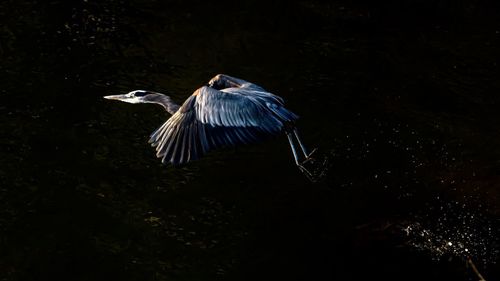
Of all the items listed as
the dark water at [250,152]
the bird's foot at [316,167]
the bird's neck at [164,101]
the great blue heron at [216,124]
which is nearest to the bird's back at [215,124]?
the great blue heron at [216,124]

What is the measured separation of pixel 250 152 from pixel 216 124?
9.15 feet

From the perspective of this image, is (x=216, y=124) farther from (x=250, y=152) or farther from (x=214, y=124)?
(x=250, y=152)

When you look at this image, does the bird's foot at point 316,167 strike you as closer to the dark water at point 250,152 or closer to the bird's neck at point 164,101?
the dark water at point 250,152

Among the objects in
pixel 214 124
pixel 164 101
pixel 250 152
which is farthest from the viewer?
pixel 250 152

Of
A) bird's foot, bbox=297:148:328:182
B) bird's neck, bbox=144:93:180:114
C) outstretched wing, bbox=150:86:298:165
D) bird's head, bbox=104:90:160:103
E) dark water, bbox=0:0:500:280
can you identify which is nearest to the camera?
outstretched wing, bbox=150:86:298:165

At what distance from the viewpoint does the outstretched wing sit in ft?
17.9

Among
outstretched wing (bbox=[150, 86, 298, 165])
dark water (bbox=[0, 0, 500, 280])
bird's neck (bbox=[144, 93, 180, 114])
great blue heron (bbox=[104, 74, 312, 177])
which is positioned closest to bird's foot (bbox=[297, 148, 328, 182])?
dark water (bbox=[0, 0, 500, 280])

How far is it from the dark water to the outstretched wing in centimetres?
132

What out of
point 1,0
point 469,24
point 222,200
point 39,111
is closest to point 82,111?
point 39,111

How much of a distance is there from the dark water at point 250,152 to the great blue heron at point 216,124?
1.31m

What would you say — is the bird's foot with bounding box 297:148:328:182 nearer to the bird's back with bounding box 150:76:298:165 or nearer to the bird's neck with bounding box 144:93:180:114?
the bird's neck with bounding box 144:93:180:114

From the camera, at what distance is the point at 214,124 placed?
5586 mm

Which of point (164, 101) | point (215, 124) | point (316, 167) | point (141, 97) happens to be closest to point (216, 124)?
point (215, 124)

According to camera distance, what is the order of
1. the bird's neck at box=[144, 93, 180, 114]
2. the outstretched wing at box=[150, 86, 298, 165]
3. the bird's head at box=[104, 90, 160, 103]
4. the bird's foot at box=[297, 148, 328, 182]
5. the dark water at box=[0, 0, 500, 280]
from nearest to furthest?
the outstretched wing at box=[150, 86, 298, 165] < the dark water at box=[0, 0, 500, 280] < the bird's neck at box=[144, 93, 180, 114] < the bird's head at box=[104, 90, 160, 103] < the bird's foot at box=[297, 148, 328, 182]
